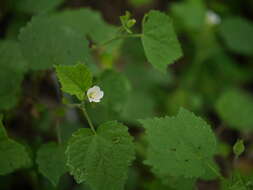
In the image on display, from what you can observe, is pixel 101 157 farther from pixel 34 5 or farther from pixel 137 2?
pixel 137 2

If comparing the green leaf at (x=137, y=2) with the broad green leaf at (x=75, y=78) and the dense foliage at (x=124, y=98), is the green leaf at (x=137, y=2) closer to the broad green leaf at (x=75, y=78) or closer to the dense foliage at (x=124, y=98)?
the dense foliage at (x=124, y=98)

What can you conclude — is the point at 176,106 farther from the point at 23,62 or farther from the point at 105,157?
the point at 105,157

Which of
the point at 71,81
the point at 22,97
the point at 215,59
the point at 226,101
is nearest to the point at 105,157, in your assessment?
the point at 71,81

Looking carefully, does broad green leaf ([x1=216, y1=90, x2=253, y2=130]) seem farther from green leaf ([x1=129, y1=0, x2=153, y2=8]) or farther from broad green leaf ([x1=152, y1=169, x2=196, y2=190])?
green leaf ([x1=129, y1=0, x2=153, y2=8])

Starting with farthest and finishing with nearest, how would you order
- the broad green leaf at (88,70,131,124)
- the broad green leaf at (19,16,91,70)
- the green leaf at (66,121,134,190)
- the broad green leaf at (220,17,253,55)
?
the broad green leaf at (220,17,253,55), the broad green leaf at (88,70,131,124), the broad green leaf at (19,16,91,70), the green leaf at (66,121,134,190)

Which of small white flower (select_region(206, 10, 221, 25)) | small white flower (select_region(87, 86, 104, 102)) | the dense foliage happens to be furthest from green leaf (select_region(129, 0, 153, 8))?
small white flower (select_region(87, 86, 104, 102))

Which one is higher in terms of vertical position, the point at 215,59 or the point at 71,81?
the point at 71,81

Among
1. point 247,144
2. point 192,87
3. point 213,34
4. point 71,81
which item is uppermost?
point 71,81
